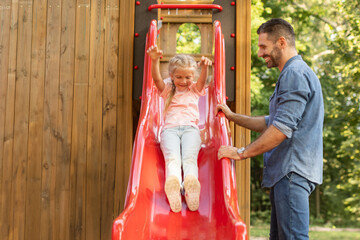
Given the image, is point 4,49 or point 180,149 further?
point 4,49

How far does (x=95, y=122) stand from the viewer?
181 inches

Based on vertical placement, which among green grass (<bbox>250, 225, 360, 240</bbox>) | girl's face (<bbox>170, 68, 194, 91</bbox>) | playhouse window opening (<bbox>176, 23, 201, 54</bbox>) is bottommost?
green grass (<bbox>250, 225, 360, 240</bbox>)

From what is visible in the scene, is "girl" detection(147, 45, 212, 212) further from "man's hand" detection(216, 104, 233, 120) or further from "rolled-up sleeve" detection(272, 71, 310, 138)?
"rolled-up sleeve" detection(272, 71, 310, 138)

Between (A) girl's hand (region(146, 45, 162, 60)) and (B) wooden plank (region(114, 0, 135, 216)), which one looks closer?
(A) girl's hand (region(146, 45, 162, 60))

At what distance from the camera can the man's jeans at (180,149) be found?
3.40 metres

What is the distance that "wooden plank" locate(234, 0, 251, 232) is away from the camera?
181 inches

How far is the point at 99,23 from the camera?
4703 mm

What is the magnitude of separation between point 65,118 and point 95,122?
33 centimetres

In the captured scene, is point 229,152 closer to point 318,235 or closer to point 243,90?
point 243,90

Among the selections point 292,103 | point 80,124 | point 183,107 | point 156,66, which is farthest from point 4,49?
point 292,103

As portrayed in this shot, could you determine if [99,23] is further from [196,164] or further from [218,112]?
[196,164]

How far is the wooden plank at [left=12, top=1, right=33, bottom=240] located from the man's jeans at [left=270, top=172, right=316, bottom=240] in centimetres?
287

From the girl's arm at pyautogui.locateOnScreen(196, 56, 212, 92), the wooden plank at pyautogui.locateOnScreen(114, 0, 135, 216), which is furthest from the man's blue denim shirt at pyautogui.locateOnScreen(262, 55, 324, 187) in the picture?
the wooden plank at pyautogui.locateOnScreen(114, 0, 135, 216)

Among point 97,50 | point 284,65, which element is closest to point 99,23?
point 97,50
